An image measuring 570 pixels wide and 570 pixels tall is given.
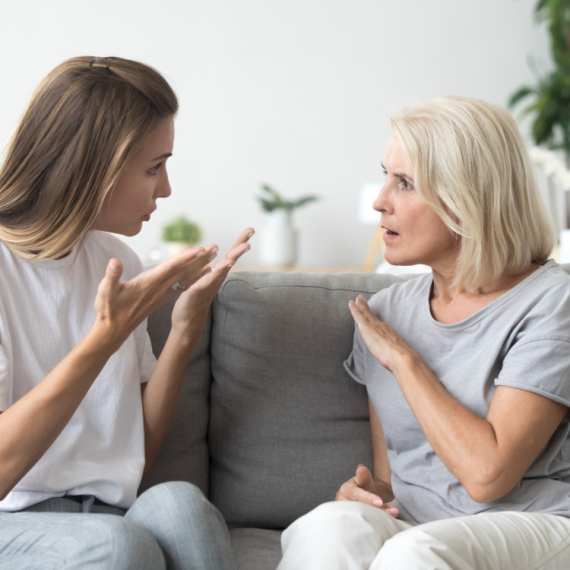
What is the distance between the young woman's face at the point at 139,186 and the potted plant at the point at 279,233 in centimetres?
369

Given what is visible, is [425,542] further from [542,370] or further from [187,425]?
[187,425]

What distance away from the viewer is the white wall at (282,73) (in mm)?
4918

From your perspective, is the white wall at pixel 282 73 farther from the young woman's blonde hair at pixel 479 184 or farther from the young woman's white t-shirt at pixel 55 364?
the young woman's blonde hair at pixel 479 184

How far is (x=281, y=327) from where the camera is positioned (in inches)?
56.9

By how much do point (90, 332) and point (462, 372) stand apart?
0.63m

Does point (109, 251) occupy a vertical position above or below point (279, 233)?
above

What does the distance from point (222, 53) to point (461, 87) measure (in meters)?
1.93

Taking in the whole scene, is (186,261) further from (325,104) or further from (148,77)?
(325,104)

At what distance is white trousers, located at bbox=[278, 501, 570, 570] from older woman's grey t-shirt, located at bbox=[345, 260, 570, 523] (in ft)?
0.30

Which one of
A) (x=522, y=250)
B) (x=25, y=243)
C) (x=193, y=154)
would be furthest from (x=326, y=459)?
(x=193, y=154)

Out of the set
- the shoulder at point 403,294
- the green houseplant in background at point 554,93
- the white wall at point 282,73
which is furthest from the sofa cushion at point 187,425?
the green houseplant in background at point 554,93

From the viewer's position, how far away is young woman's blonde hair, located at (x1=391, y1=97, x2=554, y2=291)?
3.85 feet

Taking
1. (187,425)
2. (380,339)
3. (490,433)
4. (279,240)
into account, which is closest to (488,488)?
(490,433)

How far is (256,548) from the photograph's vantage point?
51.4 inches
